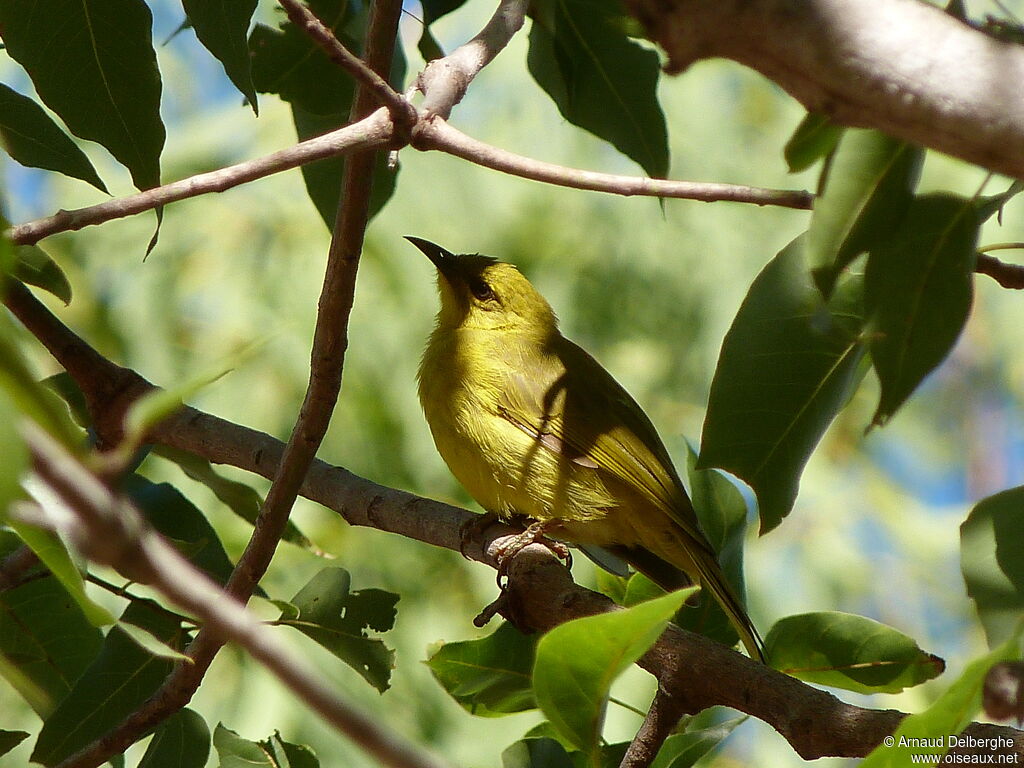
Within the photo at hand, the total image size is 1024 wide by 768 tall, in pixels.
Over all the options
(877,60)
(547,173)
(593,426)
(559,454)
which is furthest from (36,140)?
(593,426)

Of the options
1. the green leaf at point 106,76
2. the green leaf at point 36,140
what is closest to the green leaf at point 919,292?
the green leaf at point 106,76

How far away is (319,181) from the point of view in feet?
9.82

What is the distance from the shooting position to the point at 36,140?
2.50m

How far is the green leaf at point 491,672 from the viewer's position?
245cm

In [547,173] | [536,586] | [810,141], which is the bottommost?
[536,586]

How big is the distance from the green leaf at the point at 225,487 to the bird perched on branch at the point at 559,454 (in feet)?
2.97

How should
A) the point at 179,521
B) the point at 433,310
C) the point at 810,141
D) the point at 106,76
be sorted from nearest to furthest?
the point at 810,141 → the point at 106,76 → the point at 179,521 → the point at 433,310

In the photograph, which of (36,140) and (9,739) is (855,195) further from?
(9,739)

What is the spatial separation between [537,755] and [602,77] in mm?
1758

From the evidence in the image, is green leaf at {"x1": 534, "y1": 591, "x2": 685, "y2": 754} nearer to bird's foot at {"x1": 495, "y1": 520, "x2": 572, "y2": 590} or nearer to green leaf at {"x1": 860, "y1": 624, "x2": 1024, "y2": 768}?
green leaf at {"x1": 860, "y1": 624, "x2": 1024, "y2": 768}

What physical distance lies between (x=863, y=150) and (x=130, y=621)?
1.92m

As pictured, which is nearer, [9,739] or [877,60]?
[877,60]

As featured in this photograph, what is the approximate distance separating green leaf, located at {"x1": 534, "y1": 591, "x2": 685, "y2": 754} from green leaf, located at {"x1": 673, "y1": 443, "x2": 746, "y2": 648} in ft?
3.63

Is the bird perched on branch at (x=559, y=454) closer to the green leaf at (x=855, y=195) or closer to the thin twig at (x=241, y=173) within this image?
the green leaf at (x=855, y=195)
